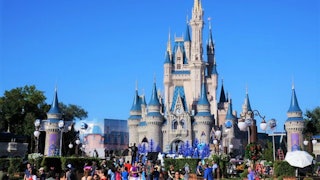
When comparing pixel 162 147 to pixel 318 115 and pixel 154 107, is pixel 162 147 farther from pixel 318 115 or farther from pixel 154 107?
pixel 318 115

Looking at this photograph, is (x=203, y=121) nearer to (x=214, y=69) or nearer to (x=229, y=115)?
(x=229, y=115)

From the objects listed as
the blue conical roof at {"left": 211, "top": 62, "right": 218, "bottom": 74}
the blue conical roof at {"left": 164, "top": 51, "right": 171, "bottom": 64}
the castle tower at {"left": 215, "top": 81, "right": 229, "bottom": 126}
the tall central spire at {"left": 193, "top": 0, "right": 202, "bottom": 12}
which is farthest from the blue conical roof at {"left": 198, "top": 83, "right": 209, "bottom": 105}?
the tall central spire at {"left": 193, "top": 0, "right": 202, "bottom": 12}

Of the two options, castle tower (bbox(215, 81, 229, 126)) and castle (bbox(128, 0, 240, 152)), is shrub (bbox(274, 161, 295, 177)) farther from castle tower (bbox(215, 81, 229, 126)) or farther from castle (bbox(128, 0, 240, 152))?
castle tower (bbox(215, 81, 229, 126))

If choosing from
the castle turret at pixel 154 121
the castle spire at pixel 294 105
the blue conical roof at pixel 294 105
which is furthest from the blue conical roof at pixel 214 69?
the castle spire at pixel 294 105

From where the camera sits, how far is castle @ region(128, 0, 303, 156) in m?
66.1

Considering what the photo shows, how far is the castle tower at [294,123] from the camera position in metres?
61.0

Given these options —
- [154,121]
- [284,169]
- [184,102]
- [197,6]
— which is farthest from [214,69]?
[284,169]

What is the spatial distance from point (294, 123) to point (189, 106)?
699 inches

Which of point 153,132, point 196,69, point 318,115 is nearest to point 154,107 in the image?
point 153,132

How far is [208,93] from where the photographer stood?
74.4 meters

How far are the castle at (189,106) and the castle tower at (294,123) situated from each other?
0.43ft

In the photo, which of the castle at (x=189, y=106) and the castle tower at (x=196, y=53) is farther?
the castle tower at (x=196, y=53)

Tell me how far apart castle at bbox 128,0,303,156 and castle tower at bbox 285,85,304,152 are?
0.43 ft

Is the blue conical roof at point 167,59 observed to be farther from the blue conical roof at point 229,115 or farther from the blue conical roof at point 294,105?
the blue conical roof at point 294,105
